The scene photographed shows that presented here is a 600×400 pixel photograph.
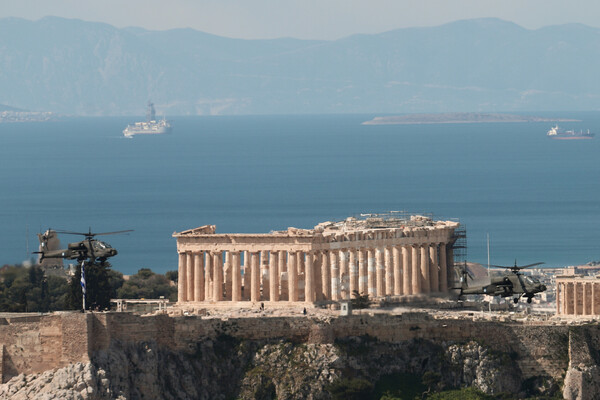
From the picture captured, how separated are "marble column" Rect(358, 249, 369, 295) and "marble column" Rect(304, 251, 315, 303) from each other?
5.19 meters

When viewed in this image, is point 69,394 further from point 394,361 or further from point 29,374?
point 394,361

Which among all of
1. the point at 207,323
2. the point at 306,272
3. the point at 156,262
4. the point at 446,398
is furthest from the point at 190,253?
the point at 156,262

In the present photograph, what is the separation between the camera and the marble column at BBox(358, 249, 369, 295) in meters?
106

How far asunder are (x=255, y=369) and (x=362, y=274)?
1921 centimetres

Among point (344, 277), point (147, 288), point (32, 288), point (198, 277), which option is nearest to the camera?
point (198, 277)

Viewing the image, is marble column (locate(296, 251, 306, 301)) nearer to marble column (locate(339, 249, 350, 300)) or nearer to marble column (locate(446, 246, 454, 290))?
marble column (locate(339, 249, 350, 300))

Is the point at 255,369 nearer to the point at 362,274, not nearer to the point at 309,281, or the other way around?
the point at 309,281

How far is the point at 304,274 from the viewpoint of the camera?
336 feet

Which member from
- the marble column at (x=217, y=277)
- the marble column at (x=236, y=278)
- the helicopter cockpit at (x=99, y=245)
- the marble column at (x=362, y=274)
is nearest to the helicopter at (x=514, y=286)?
the marble column at (x=362, y=274)

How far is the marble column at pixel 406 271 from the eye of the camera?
10744cm

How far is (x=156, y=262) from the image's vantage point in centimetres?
18362

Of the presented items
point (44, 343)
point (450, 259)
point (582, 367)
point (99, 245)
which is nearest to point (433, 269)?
point (450, 259)

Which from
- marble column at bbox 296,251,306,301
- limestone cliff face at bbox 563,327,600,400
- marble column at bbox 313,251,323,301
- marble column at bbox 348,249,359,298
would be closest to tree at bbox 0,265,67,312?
marble column at bbox 296,251,306,301

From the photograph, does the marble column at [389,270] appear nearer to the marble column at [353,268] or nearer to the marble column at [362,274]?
the marble column at [362,274]
